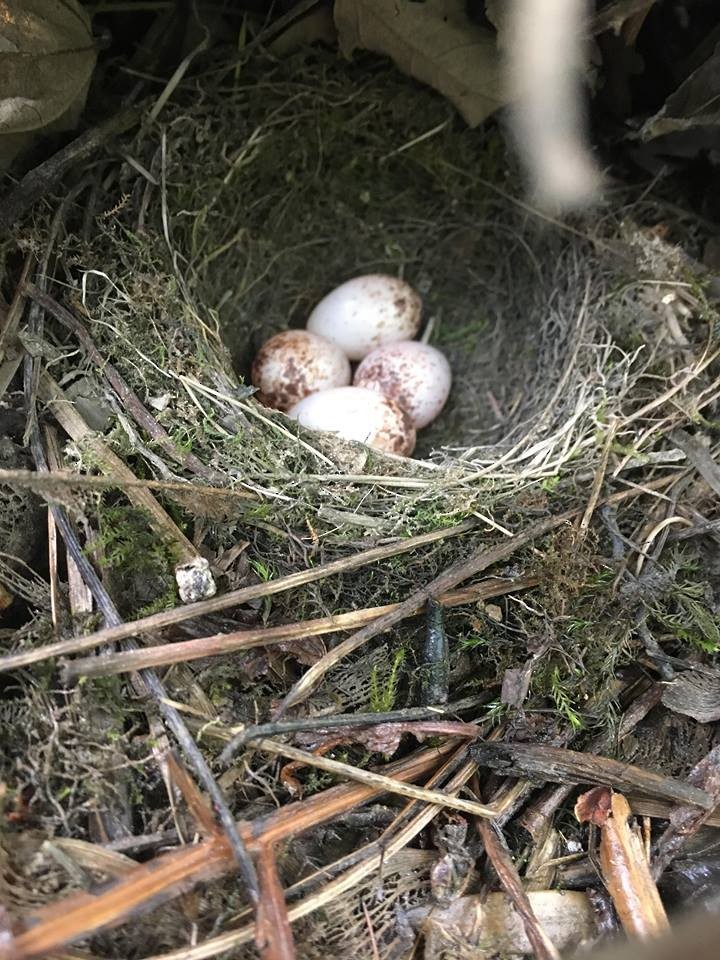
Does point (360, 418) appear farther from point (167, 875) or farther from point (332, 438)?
point (167, 875)

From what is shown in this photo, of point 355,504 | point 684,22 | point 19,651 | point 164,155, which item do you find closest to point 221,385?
point 355,504

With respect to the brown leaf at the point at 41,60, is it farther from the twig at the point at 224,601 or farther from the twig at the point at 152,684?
the twig at the point at 224,601

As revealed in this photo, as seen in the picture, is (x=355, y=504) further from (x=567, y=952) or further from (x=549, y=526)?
(x=567, y=952)

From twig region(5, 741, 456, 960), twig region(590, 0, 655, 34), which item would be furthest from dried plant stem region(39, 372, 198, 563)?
twig region(590, 0, 655, 34)

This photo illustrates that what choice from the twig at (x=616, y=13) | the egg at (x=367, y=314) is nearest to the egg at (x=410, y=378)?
the egg at (x=367, y=314)

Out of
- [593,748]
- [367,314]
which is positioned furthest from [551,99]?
[593,748]
